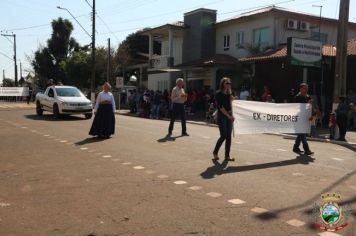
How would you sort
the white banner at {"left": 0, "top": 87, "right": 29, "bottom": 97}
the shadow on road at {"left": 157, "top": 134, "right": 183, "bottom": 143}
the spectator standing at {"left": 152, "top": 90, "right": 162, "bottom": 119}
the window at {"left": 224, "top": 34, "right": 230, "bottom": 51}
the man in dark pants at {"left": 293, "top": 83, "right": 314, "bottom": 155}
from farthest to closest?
the white banner at {"left": 0, "top": 87, "right": 29, "bottom": 97} < the window at {"left": 224, "top": 34, "right": 230, "bottom": 51} < the spectator standing at {"left": 152, "top": 90, "right": 162, "bottom": 119} < the shadow on road at {"left": 157, "top": 134, "right": 183, "bottom": 143} < the man in dark pants at {"left": 293, "top": 83, "right": 314, "bottom": 155}

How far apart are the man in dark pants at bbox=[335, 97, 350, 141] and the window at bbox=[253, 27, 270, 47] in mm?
14672

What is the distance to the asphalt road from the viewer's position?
5.55m

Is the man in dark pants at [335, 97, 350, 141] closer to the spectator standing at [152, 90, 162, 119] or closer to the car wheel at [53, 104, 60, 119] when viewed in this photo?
the spectator standing at [152, 90, 162, 119]

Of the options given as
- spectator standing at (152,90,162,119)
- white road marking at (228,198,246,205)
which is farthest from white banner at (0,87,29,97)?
white road marking at (228,198,246,205)

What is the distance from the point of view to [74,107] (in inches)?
864

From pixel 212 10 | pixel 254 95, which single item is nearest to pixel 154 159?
pixel 254 95

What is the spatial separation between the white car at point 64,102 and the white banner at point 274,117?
12200 mm

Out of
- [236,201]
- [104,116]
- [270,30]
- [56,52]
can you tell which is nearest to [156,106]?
[270,30]

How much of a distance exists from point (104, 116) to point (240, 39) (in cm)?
2057

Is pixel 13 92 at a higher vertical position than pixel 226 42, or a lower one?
lower

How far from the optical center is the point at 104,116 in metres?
14.2

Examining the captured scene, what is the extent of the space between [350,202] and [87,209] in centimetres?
348

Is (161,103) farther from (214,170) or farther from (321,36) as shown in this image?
(214,170)

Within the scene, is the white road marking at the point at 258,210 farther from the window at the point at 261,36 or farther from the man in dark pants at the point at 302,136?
the window at the point at 261,36
